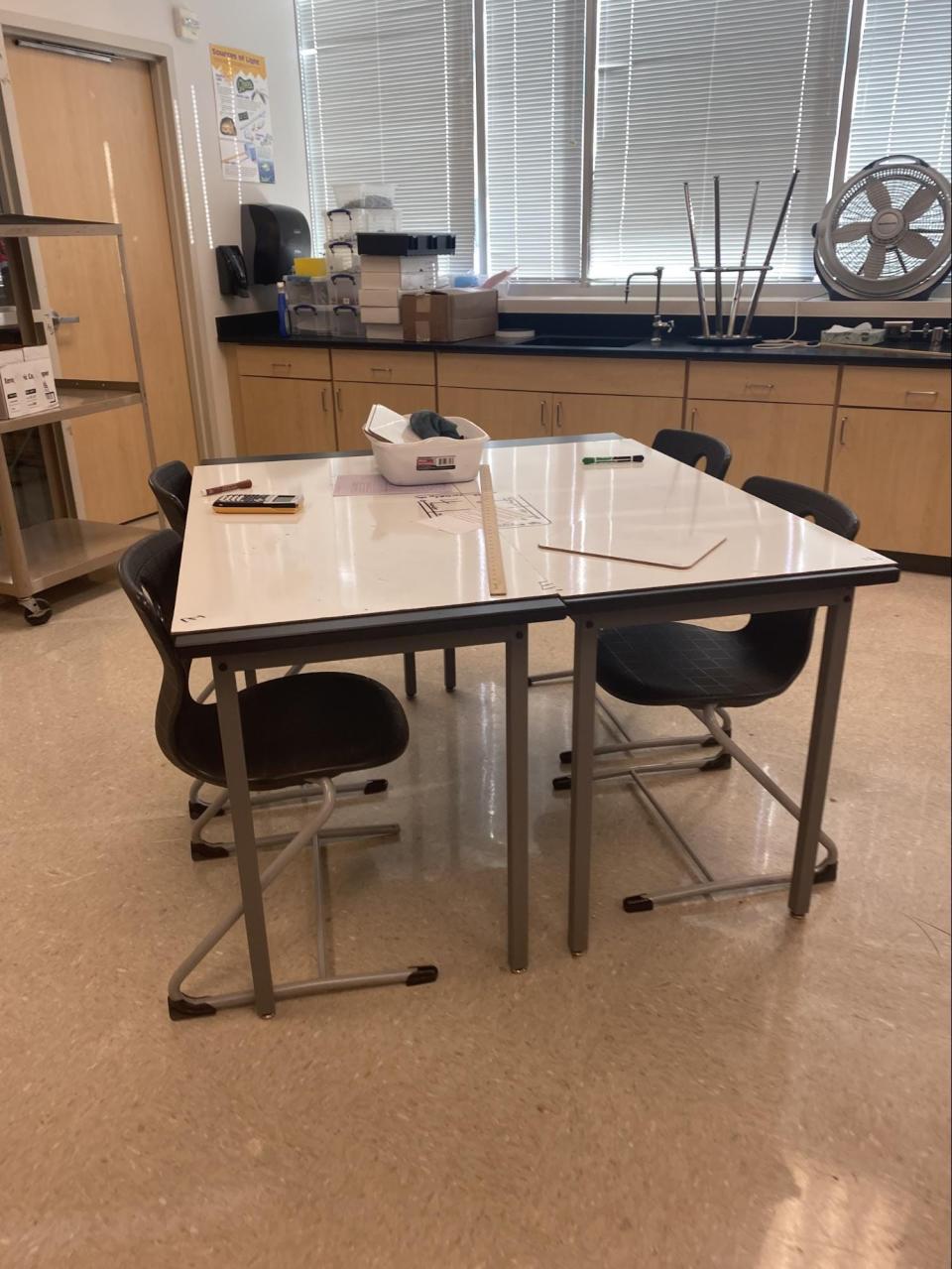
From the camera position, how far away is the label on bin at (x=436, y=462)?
212cm

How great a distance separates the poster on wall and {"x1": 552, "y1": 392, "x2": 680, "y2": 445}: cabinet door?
209 cm

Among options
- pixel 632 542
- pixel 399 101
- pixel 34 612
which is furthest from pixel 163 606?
pixel 399 101

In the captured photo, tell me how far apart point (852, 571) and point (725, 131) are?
3427mm

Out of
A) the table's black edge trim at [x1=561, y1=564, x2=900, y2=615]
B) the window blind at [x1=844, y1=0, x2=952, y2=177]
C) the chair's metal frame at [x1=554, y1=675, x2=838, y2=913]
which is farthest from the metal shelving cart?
the window blind at [x1=844, y1=0, x2=952, y2=177]

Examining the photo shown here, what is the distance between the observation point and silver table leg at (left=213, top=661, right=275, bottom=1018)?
4.64 feet

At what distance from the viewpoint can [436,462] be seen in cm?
212

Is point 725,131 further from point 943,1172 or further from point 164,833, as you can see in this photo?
point 943,1172

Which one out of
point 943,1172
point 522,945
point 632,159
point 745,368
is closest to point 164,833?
point 522,945

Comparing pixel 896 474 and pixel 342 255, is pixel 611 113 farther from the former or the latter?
pixel 896 474

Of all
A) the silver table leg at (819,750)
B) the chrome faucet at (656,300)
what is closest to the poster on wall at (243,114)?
the chrome faucet at (656,300)

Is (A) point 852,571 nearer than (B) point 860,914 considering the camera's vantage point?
Yes

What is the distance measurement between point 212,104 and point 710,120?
233 centimetres

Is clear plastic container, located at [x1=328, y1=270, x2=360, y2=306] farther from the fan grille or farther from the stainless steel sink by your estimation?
the fan grille

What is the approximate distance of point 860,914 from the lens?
5.90 feet
